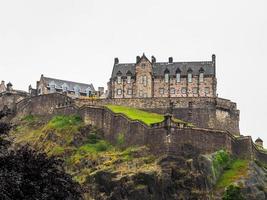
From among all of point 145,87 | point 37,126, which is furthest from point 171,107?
point 37,126

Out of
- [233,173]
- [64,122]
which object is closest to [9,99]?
[64,122]

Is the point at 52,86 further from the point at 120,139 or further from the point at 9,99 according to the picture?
the point at 120,139

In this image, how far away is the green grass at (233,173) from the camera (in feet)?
195

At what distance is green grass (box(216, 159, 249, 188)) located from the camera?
195 feet

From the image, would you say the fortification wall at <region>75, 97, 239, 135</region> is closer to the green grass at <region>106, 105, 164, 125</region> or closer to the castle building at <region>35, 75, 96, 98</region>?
the green grass at <region>106, 105, 164, 125</region>

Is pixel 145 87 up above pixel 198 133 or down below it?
above

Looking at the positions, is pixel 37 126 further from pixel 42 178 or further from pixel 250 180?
pixel 42 178

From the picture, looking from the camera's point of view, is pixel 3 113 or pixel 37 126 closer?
pixel 3 113

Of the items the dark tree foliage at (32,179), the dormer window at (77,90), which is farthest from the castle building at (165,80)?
the dark tree foliage at (32,179)

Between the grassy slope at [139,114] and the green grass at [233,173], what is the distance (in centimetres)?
993

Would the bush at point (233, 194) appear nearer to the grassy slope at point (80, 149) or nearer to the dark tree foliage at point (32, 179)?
the grassy slope at point (80, 149)

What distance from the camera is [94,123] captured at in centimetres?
6881

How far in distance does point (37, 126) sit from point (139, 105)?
13307 millimetres

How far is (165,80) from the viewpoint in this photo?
8456 centimetres
